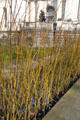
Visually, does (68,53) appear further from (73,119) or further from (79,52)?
(73,119)

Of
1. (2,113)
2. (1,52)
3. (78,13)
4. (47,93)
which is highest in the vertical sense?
(78,13)

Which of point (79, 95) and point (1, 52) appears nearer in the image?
point (1, 52)

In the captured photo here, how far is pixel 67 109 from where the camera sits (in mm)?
999

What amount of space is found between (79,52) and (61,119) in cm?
95

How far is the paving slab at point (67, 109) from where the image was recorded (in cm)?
91

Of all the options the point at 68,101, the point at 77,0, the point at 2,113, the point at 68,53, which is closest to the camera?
the point at 2,113

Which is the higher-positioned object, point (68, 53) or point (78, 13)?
point (78, 13)

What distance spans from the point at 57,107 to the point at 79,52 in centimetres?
84

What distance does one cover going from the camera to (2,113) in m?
0.99

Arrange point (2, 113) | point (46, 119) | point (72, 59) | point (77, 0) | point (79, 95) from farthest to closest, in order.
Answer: point (77, 0) → point (72, 59) → point (79, 95) → point (2, 113) → point (46, 119)

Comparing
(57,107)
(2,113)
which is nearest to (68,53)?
(57,107)

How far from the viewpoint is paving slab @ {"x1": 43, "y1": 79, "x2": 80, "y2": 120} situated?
2.99ft

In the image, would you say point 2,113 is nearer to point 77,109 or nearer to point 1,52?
point 1,52

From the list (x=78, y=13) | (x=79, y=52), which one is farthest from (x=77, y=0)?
(x=79, y=52)
